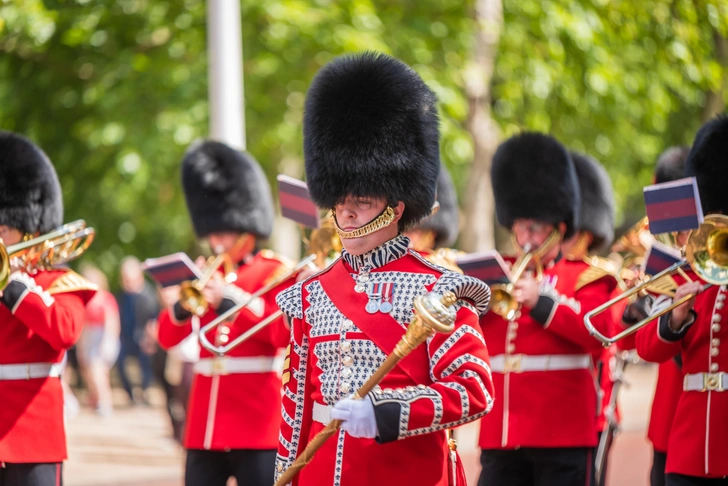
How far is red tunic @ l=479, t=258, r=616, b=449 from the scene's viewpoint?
17.1ft

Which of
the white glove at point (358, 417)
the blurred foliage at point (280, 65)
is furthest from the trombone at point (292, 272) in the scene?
the blurred foliage at point (280, 65)

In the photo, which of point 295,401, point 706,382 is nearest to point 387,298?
point 295,401

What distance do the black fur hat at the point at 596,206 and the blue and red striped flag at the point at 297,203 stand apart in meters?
2.05

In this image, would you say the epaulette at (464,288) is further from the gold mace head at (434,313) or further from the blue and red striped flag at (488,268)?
the blue and red striped flag at (488,268)

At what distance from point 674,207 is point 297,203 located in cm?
175

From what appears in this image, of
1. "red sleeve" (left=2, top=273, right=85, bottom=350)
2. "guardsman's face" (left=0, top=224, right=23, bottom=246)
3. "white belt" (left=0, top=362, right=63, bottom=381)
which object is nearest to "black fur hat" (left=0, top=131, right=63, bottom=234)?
"guardsman's face" (left=0, top=224, right=23, bottom=246)

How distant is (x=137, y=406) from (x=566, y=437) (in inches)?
407

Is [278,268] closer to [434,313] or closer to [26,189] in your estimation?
[26,189]

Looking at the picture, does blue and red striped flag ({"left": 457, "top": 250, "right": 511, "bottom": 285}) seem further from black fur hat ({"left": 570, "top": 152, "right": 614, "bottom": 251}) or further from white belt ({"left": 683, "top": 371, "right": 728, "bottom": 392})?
black fur hat ({"left": 570, "top": 152, "right": 614, "bottom": 251})

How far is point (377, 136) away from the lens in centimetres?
376

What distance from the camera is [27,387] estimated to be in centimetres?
499

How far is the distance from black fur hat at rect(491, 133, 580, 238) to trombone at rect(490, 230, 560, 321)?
0.21m

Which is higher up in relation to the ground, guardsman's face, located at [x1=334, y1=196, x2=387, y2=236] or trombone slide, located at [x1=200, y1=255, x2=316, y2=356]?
guardsman's face, located at [x1=334, y1=196, x2=387, y2=236]

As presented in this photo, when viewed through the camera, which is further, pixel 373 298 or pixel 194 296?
pixel 194 296
